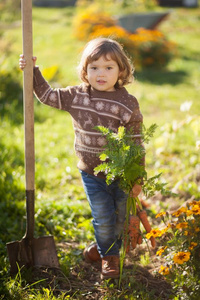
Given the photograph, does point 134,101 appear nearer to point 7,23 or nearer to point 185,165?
point 185,165

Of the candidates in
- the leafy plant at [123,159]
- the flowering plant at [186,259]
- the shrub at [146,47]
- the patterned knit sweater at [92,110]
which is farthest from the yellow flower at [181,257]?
the shrub at [146,47]

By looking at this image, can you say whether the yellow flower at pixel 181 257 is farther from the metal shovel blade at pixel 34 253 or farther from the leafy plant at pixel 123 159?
the metal shovel blade at pixel 34 253

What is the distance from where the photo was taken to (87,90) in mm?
2375

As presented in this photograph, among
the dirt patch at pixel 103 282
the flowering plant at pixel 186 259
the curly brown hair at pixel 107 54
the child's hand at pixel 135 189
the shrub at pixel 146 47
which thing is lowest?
the dirt patch at pixel 103 282

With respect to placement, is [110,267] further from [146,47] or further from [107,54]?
[146,47]

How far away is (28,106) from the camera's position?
7.91ft

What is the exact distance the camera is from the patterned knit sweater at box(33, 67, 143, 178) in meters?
2.32

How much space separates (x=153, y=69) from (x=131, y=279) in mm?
7109

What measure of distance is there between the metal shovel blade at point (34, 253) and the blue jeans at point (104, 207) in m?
0.31

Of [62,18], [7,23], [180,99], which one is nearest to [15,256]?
[180,99]

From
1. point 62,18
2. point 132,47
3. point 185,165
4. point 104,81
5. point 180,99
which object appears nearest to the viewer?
→ point 104,81

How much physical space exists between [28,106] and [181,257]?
3.90ft

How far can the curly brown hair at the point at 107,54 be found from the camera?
2.27m

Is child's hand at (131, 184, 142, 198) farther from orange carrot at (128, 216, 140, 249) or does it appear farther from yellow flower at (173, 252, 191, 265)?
yellow flower at (173, 252, 191, 265)
